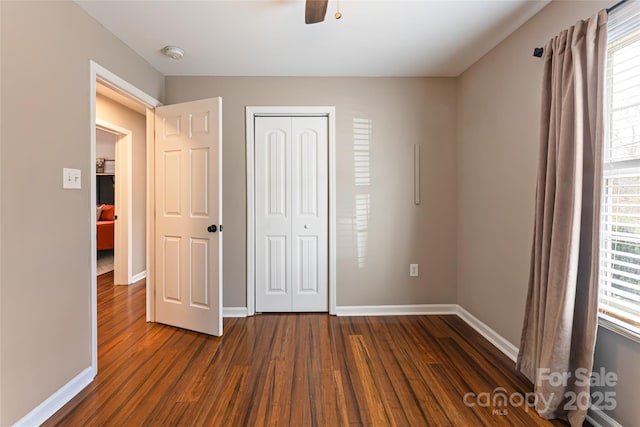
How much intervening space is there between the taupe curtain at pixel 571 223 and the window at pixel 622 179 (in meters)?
0.09

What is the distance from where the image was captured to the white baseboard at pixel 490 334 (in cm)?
214

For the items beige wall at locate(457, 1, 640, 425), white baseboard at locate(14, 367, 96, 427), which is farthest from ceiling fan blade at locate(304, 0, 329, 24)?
white baseboard at locate(14, 367, 96, 427)

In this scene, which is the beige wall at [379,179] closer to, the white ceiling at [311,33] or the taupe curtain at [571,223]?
the white ceiling at [311,33]

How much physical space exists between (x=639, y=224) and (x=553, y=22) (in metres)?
1.31

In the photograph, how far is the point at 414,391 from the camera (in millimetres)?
1764

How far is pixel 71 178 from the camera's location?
174 centimetres

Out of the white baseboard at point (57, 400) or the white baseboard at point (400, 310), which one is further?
the white baseboard at point (400, 310)

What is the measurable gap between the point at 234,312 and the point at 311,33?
2.59 m

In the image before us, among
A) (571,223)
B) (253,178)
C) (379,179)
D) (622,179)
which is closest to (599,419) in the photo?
(571,223)

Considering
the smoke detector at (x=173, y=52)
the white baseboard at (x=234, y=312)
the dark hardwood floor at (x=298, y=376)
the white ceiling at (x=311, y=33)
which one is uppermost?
the white ceiling at (x=311, y=33)

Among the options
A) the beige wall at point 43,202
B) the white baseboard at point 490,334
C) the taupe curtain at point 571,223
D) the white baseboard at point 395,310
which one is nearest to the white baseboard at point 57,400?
the beige wall at point 43,202

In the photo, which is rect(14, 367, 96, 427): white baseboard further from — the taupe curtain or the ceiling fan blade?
the taupe curtain

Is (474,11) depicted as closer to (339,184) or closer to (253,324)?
(339,184)

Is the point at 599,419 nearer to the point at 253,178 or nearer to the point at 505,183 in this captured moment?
the point at 505,183
